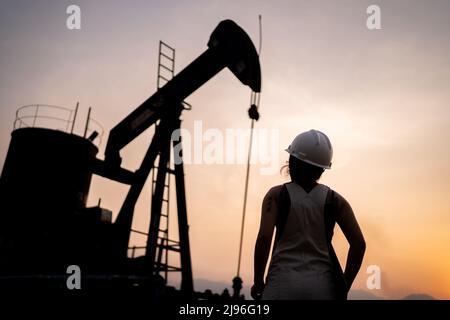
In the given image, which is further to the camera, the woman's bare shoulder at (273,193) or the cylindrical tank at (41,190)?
the cylindrical tank at (41,190)

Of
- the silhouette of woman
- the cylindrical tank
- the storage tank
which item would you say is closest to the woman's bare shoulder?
the silhouette of woman

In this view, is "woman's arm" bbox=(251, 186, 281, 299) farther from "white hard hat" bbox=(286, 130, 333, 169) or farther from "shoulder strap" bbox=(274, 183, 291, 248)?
"white hard hat" bbox=(286, 130, 333, 169)

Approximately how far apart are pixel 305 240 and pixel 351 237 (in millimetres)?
282

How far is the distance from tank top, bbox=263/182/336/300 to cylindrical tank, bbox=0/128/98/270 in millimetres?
9092

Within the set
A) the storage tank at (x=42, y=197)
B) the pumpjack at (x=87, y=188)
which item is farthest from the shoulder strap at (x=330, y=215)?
the storage tank at (x=42, y=197)

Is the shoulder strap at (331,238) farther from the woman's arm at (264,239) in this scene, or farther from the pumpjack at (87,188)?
the pumpjack at (87,188)

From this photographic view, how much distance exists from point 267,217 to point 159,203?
7454 millimetres

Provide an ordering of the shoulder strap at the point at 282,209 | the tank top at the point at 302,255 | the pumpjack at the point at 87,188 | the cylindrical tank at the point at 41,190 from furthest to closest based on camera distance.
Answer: the cylindrical tank at the point at 41,190 < the pumpjack at the point at 87,188 < the shoulder strap at the point at 282,209 < the tank top at the point at 302,255

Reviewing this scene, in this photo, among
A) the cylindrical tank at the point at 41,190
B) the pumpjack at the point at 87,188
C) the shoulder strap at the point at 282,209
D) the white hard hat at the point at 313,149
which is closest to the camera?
the shoulder strap at the point at 282,209

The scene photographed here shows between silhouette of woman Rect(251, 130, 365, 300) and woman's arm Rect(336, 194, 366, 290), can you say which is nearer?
silhouette of woman Rect(251, 130, 365, 300)

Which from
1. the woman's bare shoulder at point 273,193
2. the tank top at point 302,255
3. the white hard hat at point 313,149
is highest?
the white hard hat at point 313,149

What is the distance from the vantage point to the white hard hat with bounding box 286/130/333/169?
2100mm

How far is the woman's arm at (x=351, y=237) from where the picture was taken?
199 centimetres

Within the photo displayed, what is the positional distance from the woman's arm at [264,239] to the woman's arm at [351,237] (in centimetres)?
36
